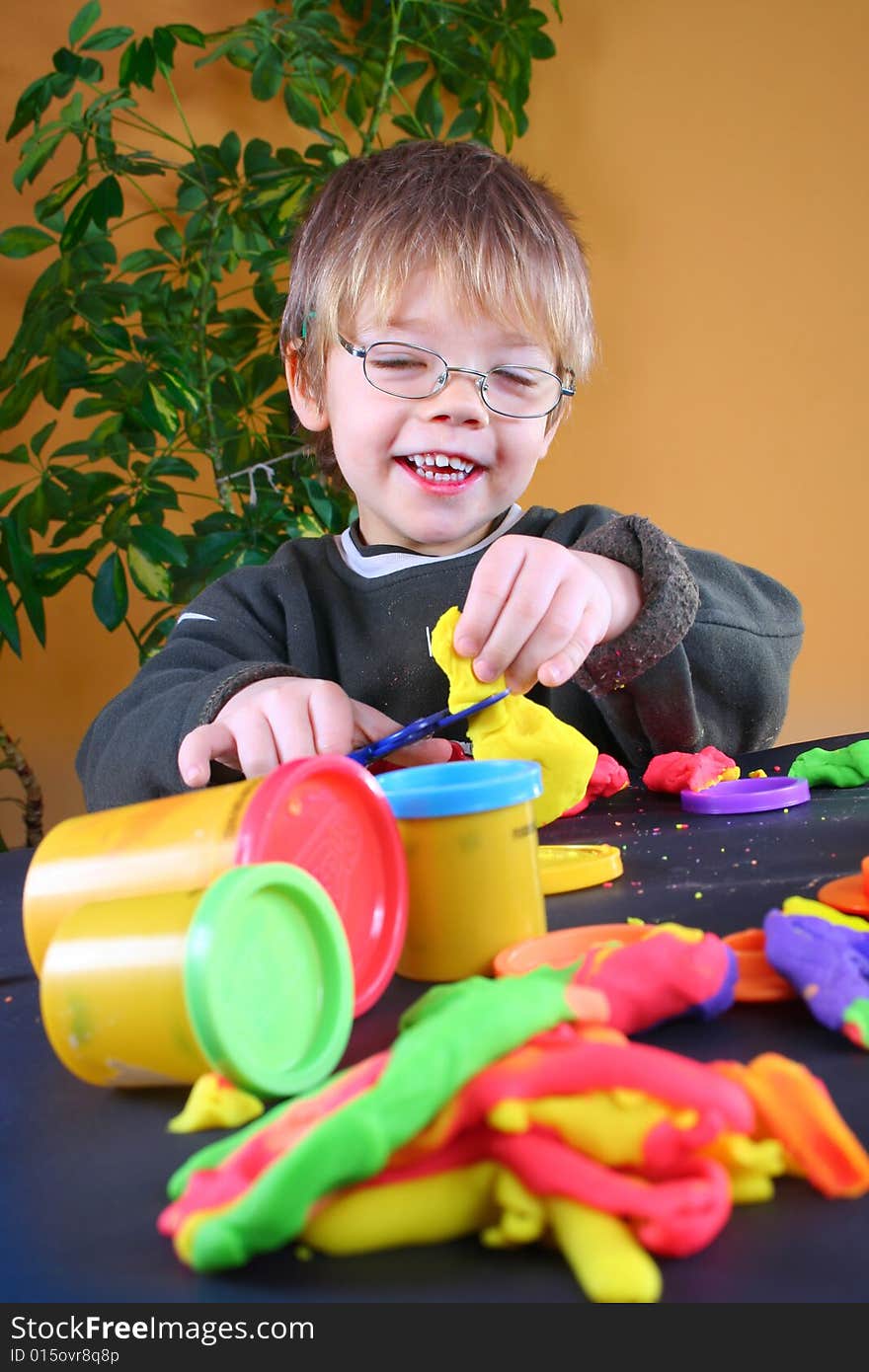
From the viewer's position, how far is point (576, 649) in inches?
31.4

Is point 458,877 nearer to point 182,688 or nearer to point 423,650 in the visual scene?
point 182,688

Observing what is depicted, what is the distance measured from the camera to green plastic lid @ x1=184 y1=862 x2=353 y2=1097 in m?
0.35

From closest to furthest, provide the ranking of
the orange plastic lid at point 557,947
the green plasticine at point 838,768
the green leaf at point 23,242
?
the orange plastic lid at point 557,947 < the green plasticine at point 838,768 < the green leaf at point 23,242

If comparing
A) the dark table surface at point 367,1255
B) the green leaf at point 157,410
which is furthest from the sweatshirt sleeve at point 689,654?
the green leaf at point 157,410

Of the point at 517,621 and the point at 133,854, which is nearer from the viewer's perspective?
the point at 133,854

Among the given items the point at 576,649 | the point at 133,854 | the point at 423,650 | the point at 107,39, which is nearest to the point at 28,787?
the point at 423,650

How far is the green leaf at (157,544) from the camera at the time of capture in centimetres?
180

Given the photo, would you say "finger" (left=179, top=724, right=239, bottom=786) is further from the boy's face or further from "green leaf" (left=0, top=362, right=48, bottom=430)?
"green leaf" (left=0, top=362, right=48, bottom=430)

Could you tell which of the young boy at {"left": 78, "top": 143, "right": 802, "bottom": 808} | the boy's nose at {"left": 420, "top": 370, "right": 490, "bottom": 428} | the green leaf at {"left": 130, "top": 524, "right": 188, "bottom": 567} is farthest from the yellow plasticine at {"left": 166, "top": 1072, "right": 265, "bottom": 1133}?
the green leaf at {"left": 130, "top": 524, "right": 188, "bottom": 567}

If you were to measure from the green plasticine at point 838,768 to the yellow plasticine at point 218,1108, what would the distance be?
2.03 feet

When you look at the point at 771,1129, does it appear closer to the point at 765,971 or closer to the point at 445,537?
the point at 765,971

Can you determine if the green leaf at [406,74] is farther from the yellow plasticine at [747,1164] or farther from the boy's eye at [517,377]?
the yellow plasticine at [747,1164]

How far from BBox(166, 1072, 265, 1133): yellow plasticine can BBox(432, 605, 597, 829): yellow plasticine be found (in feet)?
1.20

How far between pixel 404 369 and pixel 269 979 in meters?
0.81
